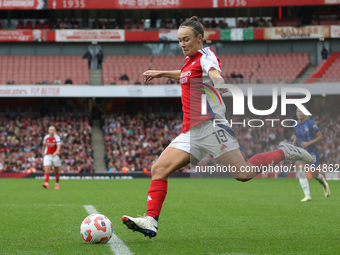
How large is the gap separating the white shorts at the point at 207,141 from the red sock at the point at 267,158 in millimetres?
302

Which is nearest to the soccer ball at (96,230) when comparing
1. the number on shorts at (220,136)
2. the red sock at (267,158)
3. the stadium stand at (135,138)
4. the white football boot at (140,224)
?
the white football boot at (140,224)

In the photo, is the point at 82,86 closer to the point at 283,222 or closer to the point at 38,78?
the point at 38,78

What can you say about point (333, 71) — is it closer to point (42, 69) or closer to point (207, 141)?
point (42, 69)

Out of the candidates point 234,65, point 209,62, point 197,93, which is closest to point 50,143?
point 197,93

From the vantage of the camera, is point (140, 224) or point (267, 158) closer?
point (140, 224)

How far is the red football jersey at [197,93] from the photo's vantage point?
540 cm

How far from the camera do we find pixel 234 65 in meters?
34.6

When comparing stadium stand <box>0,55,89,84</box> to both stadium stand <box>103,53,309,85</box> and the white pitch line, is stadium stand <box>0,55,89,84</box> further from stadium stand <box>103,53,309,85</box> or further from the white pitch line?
the white pitch line

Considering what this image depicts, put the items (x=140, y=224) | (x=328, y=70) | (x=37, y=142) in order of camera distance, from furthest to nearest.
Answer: (x=328, y=70) → (x=37, y=142) → (x=140, y=224)

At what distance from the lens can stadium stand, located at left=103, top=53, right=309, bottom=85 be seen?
109ft

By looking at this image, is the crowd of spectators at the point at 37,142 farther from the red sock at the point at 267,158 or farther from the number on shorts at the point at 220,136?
the number on shorts at the point at 220,136

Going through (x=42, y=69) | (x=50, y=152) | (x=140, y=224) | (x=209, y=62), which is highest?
(x=209, y=62)

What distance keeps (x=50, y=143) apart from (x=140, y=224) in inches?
479

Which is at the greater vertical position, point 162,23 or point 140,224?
point 162,23
